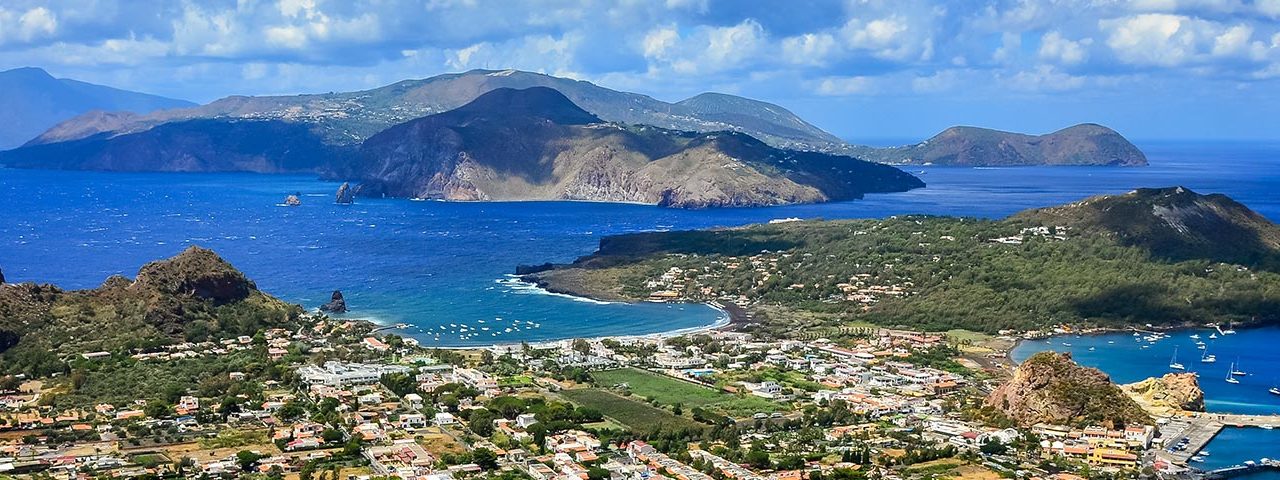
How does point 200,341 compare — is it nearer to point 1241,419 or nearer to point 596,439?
point 596,439

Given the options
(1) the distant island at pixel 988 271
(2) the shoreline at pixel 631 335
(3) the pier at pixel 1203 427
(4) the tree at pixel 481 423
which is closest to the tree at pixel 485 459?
(4) the tree at pixel 481 423

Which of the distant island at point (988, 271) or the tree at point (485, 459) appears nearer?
the tree at point (485, 459)

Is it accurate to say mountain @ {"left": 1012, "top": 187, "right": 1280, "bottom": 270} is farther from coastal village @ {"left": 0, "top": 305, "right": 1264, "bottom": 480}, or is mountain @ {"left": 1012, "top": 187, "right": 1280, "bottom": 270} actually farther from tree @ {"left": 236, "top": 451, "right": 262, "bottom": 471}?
tree @ {"left": 236, "top": 451, "right": 262, "bottom": 471}

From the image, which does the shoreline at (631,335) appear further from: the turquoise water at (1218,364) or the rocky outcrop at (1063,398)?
the rocky outcrop at (1063,398)

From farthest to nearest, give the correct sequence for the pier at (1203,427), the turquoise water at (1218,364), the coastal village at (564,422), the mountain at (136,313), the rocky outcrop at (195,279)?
the rocky outcrop at (195,279) < the mountain at (136,313) < the turquoise water at (1218,364) < the pier at (1203,427) < the coastal village at (564,422)

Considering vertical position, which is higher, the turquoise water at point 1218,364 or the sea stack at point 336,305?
the sea stack at point 336,305

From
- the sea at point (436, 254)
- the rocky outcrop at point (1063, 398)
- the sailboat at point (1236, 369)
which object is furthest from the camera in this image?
the sea at point (436, 254)

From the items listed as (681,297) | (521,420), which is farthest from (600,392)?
(681,297)
